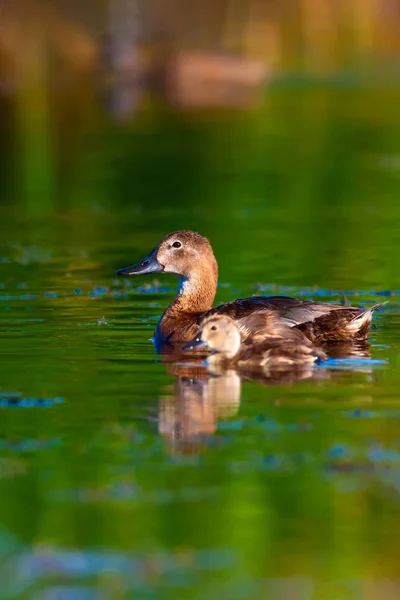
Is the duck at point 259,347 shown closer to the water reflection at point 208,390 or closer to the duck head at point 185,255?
the water reflection at point 208,390

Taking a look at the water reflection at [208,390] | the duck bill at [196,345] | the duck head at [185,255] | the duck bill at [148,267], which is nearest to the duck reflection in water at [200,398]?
the water reflection at [208,390]

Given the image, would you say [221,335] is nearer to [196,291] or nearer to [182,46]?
[196,291]

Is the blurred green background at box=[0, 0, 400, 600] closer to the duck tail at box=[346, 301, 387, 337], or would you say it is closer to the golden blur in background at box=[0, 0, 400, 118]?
the duck tail at box=[346, 301, 387, 337]

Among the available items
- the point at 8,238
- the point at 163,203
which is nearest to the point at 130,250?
the point at 8,238

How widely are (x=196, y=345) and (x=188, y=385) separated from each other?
996 millimetres

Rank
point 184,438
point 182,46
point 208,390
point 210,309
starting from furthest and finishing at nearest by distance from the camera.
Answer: point 182,46 → point 210,309 → point 208,390 → point 184,438

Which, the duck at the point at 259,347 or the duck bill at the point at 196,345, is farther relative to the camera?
the duck bill at the point at 196,345

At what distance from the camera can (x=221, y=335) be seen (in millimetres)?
9656

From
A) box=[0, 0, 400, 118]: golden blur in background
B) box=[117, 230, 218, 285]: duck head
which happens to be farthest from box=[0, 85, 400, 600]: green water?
box=[0, 0, 400, 118]: golden blur in background

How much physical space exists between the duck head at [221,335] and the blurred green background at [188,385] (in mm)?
250

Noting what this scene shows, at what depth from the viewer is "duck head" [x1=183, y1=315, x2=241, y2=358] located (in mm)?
9633

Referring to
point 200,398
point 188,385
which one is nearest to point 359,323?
point 188,385

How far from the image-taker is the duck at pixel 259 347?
945cm

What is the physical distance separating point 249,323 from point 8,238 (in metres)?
7.59
